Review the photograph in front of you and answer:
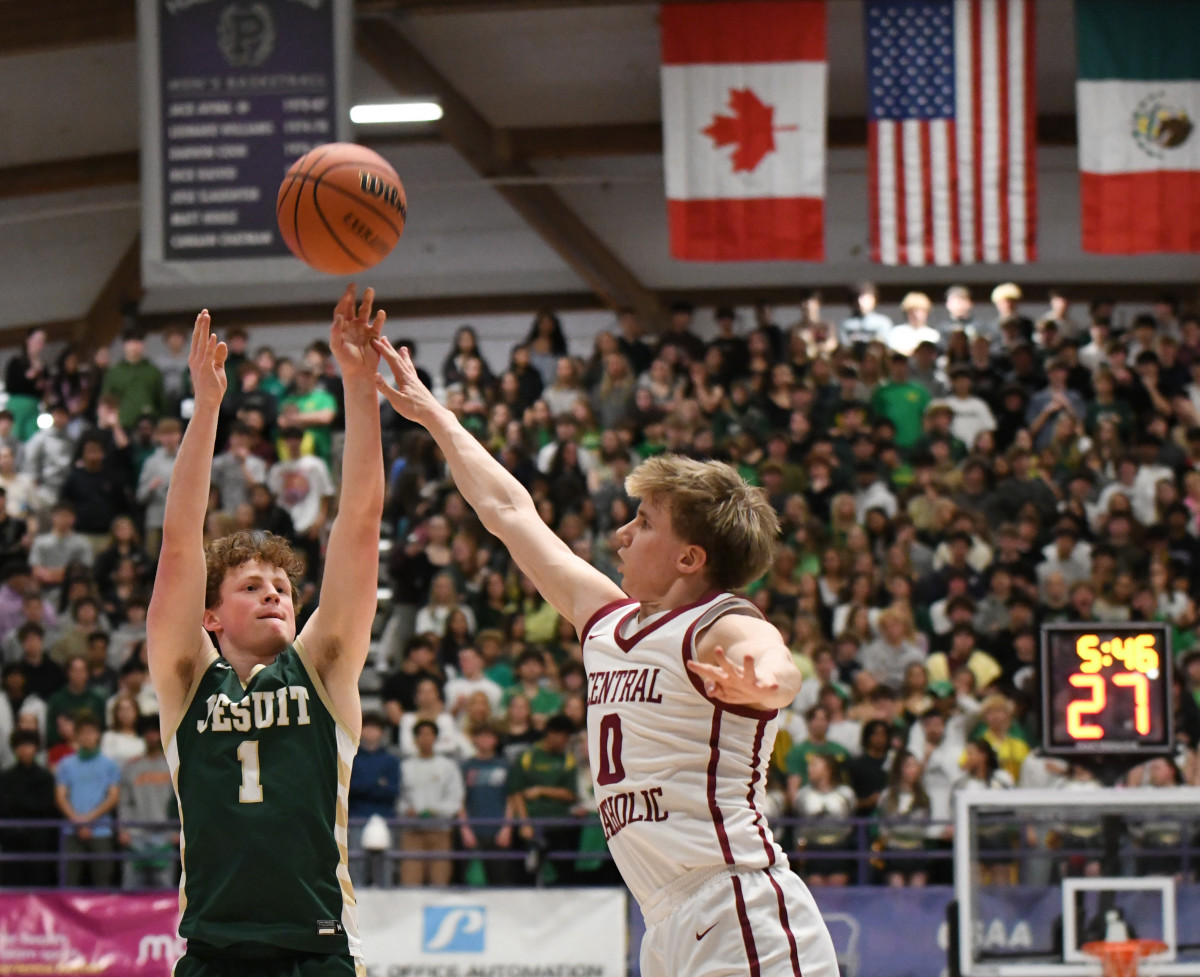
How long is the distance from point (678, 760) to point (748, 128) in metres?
11.1

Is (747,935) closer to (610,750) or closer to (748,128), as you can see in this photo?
(610,750)

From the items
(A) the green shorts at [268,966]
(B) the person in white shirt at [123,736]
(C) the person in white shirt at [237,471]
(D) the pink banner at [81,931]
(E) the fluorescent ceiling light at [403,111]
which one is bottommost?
(D) the pink banner at [81,931]

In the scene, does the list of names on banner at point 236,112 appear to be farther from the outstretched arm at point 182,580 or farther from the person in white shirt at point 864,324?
the outstretched arm at point 182,580

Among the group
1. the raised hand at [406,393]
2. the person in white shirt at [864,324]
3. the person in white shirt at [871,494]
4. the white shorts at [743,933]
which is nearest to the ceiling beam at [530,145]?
the person in white shirt at [864,324]

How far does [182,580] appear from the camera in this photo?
455 centimetres

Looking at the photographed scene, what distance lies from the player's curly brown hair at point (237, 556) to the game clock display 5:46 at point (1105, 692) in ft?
19.6

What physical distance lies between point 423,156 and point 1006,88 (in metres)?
8.84

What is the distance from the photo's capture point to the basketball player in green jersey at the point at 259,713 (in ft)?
14.2

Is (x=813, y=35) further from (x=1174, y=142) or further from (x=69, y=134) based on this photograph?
(x=69, y=134)

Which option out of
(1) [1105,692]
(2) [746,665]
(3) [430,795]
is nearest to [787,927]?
(2) [746,665]

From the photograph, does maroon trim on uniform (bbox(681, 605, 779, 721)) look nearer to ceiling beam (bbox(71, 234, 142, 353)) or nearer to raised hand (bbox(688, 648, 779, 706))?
raised hand (bbox(688, 648, 779, 706))

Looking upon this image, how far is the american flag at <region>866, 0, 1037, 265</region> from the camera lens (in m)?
14.6

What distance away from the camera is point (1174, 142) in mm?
14828

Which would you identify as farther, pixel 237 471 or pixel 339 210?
A: pixel 237 471
